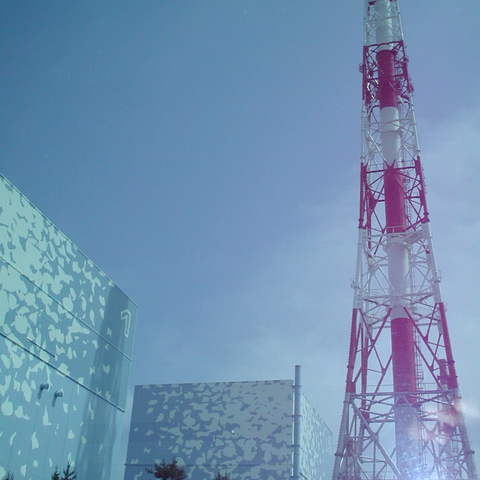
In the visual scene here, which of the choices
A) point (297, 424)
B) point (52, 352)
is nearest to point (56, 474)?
point (52, 352)

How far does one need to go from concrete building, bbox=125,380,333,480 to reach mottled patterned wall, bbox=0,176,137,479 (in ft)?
26.7

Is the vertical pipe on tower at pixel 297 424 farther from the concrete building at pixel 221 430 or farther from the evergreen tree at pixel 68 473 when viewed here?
the evergreen tree at pixel 68 473

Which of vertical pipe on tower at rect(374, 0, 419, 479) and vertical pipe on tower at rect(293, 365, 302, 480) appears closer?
vertical pipe on tower at rect(374, 0, 419, 479)

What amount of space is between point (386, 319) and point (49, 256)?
17.9m

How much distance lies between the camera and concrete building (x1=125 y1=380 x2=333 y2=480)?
43.1m

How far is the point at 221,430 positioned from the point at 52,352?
1772 cm

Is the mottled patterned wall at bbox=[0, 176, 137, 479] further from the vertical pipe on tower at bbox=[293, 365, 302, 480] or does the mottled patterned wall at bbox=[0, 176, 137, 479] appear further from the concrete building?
the vertical pipe on tower at bbox=[293, 365, 302, 480]

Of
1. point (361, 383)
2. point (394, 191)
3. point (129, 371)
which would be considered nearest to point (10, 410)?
point (129, 371)

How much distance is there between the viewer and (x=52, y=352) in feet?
103

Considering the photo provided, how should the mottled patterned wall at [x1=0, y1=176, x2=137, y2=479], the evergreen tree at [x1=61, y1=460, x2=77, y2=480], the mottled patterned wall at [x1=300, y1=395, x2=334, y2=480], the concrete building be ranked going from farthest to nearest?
the mottled patterned wall at [x1=300, y1=395, x2=334, y2=480] → the concrete building → the evergreen tree at [x1=61, y1=460, x2=77, y2=480] → the mottled patterned wall at [x1=0, y1=176, x2=137, y2=479]

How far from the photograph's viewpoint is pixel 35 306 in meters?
30.2

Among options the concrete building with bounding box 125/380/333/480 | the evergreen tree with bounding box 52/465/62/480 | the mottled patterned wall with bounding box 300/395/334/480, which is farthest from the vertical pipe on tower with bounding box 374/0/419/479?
the mottled patterned wall with bounding box 300/395/334/480

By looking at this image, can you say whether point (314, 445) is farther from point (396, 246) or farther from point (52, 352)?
point (52, 352)

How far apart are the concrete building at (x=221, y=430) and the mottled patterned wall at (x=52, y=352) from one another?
815cm
